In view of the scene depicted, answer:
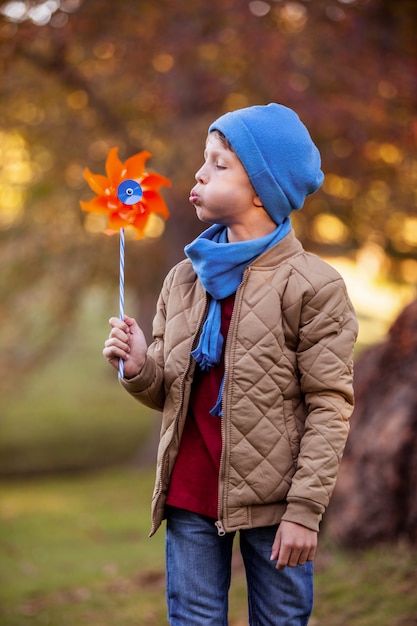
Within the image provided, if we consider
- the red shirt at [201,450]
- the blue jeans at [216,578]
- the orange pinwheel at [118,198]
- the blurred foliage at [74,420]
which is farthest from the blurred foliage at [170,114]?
the blue jeans at [216,578]

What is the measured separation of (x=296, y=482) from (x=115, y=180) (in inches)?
43.2

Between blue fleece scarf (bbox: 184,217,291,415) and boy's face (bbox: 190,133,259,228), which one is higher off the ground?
boy's face (bbox: 190,133,259,228)

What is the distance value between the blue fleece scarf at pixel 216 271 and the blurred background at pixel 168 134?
2.50 m

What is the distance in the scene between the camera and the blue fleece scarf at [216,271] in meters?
2.37

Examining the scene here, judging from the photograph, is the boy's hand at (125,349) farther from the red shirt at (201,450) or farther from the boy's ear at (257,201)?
the boy's ear at (257,201)

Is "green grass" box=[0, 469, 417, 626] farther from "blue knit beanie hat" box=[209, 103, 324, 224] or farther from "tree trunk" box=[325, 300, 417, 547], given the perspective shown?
"blue knit beanie hat" box=[209, 103, 324, 224]

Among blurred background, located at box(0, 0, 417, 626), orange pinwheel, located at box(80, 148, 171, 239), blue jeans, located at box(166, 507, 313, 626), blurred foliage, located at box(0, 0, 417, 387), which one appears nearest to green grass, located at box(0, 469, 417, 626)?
blurred background, located at box(0, 0, 417, 626)

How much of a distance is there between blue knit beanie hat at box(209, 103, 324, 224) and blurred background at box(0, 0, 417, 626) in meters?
2.51

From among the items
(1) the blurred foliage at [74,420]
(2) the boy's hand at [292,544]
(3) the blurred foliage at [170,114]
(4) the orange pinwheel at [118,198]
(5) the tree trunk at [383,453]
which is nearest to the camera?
(2) the boy's hand at [292,544]

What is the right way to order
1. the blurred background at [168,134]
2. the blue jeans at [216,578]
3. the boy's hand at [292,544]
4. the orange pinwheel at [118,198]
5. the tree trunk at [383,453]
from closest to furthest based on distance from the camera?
the boy's hand at [292,544] → the blue jeans at [216,578] → the orange pinwheel at [118,198] → the tree trunk at [383,453] → the blurred background at [168,134]

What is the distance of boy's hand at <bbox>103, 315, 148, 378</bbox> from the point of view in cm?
244

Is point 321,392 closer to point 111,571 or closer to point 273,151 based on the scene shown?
point 273,151

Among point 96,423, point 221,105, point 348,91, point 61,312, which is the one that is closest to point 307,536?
point 348,91

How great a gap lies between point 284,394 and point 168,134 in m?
6.69
